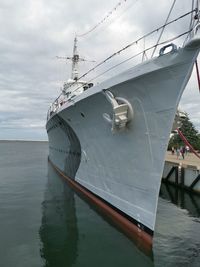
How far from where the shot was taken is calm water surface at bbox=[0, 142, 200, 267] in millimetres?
6820

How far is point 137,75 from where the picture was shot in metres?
7.61

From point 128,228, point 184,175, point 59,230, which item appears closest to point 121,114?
point 128,228

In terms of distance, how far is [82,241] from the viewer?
26.1 ft

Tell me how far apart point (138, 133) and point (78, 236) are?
335cm

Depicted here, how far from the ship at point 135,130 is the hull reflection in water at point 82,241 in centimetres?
55

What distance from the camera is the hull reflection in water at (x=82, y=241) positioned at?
678 centimetres

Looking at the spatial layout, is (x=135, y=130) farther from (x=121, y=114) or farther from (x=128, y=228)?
(x=128, y=228)

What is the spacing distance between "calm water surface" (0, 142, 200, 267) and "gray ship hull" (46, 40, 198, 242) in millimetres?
787

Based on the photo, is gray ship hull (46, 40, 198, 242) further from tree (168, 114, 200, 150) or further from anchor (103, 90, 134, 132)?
tree (168, 114, 200, 150)

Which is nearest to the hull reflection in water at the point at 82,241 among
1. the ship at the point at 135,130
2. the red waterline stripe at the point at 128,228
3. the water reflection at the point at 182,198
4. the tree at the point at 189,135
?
the red waterline stripe at the point at 128,228

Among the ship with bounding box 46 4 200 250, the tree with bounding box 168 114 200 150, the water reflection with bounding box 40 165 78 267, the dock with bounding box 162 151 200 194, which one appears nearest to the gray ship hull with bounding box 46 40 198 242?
the ship with bounding box 46 4 200 250

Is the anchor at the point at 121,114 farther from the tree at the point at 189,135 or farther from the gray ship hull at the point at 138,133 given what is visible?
the tree at the point at 189,135

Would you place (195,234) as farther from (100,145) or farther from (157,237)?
(100,145)

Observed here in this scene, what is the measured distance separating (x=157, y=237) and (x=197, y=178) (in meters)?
8.69
